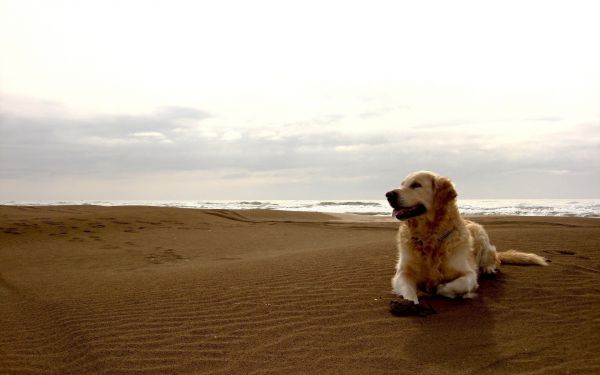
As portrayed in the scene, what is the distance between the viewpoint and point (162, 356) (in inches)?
164

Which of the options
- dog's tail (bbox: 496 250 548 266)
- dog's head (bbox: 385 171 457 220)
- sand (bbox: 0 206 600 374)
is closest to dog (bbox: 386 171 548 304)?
dog's head (bbox: 385 171 457 220)

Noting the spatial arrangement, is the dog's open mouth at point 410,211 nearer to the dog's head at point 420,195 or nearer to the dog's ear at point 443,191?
the dog's head at point 420,195

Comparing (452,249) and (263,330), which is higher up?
(452,249)

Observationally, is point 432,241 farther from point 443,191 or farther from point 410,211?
point 443,191

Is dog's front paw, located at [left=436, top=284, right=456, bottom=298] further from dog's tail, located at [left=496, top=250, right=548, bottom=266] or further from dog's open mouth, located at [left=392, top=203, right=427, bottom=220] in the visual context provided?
dog's tail, located at [left=496, top=250, right=548, bottom=266]

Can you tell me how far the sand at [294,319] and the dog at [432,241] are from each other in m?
0.26

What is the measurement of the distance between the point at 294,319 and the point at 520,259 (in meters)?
4.06

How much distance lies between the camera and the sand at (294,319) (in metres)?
3.94

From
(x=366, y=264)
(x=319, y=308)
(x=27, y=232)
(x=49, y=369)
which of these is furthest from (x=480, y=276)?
(x=27, y=232)

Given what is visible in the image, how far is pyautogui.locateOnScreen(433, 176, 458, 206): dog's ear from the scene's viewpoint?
567 centimetres

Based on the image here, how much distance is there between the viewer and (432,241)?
18.3 ft

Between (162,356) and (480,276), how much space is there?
4439mm

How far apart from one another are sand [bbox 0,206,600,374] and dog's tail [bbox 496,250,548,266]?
1.15ft

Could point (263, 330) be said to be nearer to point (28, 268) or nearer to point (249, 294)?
point (249, 294)
